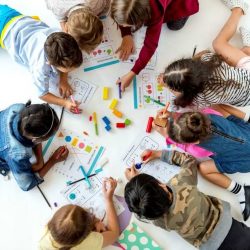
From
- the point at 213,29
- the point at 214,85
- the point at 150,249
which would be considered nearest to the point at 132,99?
the point at 214,85

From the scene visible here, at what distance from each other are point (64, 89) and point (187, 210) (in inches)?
26.1

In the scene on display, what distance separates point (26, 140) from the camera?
1.25 metres

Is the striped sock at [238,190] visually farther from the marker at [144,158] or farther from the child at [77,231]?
the child at [77,231]

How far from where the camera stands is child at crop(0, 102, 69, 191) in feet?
3.86

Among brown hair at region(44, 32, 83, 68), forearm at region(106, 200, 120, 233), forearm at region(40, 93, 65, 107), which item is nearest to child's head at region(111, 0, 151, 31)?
brown hair at region(44, 32, 83, 68)

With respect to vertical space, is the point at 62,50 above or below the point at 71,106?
above

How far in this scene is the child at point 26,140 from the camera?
1176 mm

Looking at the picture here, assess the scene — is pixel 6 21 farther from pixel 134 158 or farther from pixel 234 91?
pixel 234 91

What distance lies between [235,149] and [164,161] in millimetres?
269

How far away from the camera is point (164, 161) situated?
4.58 ft

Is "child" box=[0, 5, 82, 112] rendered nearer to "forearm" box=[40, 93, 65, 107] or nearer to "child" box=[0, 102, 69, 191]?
"forearm" box=[40, 93, 65, 107]

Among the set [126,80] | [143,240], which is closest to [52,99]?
[126,80]

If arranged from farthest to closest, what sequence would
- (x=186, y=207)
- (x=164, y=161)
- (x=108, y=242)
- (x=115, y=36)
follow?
(x=115, y=36), (x=164, y=161), (x=108, y=242), (x=186, y=207)

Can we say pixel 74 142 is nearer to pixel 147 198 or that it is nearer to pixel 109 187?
pixel 109 187
